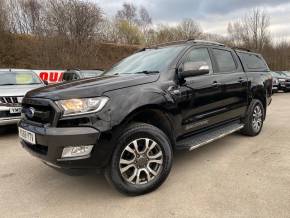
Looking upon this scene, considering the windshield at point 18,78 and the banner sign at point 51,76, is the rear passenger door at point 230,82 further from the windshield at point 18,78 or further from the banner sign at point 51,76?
the banner sign at point 51,76

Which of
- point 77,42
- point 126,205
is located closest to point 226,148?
point 126,205

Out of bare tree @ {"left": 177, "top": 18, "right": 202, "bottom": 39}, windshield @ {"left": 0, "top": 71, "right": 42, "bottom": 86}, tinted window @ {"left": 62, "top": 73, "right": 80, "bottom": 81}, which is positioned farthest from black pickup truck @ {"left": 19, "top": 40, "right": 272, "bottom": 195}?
bare tree @ {"left": 177, "top": 18, "right": 202, "bottom": 39}

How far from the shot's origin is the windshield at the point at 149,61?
3.60 metres

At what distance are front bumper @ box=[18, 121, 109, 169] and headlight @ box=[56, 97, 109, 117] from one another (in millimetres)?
162

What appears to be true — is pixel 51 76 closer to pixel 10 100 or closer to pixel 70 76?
pixel 70 76

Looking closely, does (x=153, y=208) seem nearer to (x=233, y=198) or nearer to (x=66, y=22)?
(x=233, y=198)

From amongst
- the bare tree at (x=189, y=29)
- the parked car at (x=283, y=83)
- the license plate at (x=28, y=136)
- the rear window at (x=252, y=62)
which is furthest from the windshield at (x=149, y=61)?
the bare tree at (x=189, y=29)

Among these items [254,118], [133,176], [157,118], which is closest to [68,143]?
[133,176]

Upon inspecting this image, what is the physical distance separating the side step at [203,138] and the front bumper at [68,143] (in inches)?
48.0

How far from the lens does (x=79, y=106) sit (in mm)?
2678

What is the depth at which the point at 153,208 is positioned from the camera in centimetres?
276

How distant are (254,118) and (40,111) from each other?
402 centimetres

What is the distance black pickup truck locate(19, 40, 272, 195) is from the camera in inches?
104

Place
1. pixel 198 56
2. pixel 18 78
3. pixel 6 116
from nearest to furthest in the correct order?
pixel 198 56, pixel 6 116, pixel 18 78
